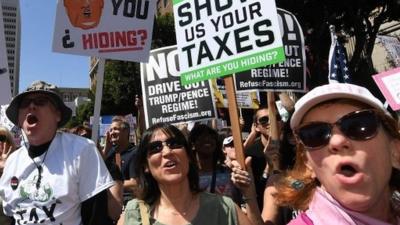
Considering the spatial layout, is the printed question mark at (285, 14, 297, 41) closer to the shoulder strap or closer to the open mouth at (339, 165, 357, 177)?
the shoulder strap

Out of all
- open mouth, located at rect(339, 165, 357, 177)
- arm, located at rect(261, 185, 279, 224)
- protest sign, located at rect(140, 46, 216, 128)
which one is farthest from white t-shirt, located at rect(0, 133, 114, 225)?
protest sign, located at rect(140, 46, 216, 128)

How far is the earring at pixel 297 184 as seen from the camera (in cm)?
164

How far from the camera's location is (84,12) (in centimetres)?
459

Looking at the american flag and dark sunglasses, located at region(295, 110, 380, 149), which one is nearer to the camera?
dark sunglasses, located at region(295, 110, 380, 149)

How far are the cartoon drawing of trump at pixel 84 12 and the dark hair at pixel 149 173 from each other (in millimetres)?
2176

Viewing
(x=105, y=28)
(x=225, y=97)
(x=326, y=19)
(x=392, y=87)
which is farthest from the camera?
(x=326, y=19)

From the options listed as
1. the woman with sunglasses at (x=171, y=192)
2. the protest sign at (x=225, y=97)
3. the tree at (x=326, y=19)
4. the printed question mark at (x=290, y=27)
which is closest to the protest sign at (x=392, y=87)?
the printed question mark at (x=290, y=27)

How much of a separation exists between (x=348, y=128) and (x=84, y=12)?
12.0 feet

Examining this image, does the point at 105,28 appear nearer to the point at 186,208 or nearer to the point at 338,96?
the point at 186,208

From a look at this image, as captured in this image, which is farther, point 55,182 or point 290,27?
point 290,27

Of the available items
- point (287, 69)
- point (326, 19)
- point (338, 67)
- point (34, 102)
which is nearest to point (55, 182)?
point (34, 102)

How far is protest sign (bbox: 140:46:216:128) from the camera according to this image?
5.15 meters

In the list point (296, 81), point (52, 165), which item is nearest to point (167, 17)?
point (296, 81)

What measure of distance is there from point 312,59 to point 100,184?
14139 millimetres
